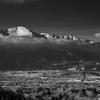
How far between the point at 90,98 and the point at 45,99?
15984 mm

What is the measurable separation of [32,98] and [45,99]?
179 inches

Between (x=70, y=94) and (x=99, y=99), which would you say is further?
(x=70, y=94)

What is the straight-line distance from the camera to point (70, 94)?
429 ft

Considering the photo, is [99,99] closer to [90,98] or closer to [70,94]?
[90,98]

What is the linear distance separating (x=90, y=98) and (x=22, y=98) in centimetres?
2425

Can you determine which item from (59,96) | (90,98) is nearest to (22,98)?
(59,96)

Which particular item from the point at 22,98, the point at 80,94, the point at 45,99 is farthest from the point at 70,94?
the point at 22,98

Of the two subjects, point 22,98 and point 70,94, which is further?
point 70,94

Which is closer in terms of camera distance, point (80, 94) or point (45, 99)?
point (45, 99)

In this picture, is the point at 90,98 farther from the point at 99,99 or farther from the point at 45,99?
the point at 45,99

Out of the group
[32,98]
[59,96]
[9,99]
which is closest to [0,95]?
[9,99]

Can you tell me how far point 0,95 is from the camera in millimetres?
118812

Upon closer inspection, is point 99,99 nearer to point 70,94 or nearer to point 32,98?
point 70,94

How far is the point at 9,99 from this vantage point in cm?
11700
